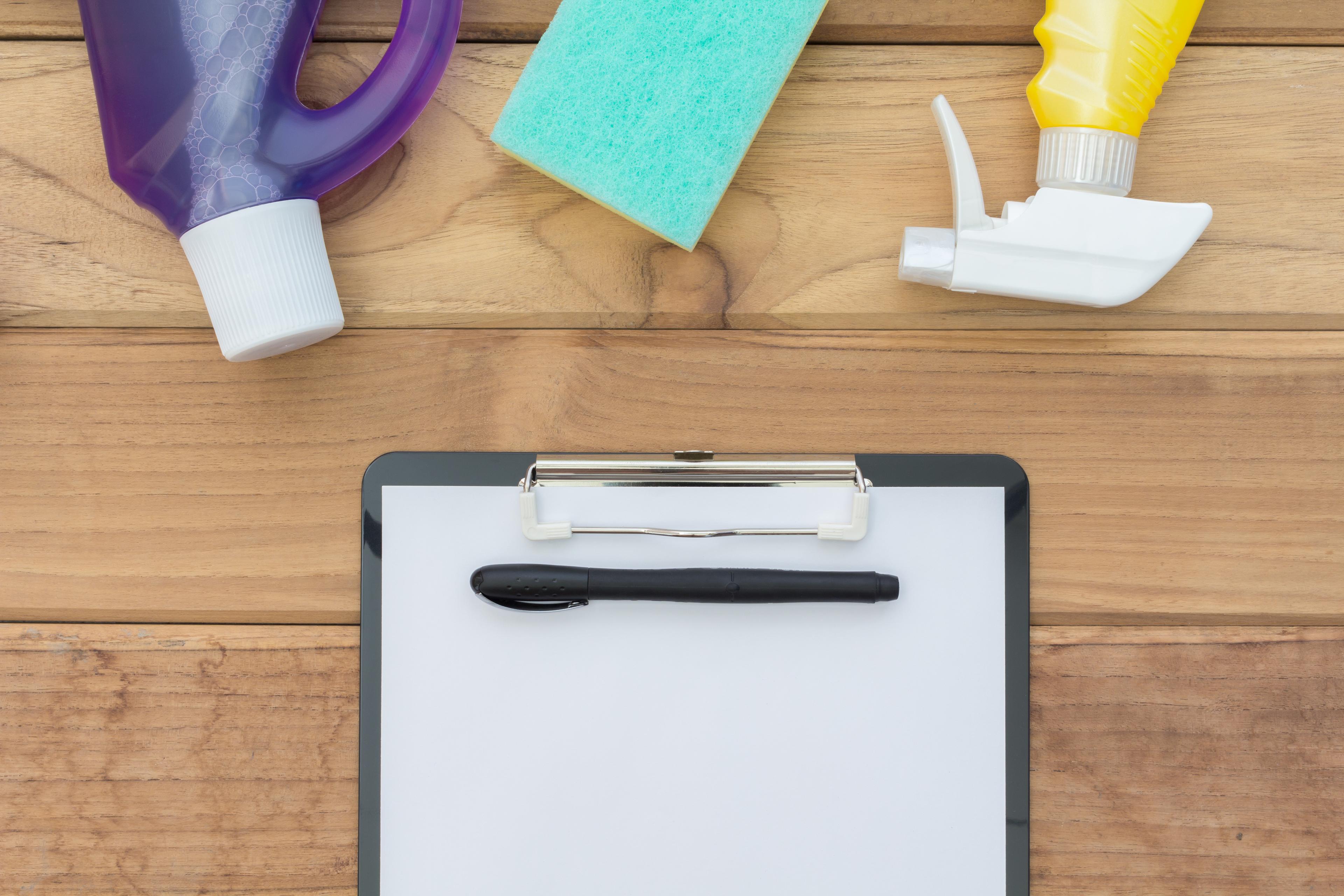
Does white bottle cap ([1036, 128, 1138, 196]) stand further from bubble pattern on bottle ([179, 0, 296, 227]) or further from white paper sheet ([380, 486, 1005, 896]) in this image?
bubble pattern on bottle ([179, 0, 296, 227])

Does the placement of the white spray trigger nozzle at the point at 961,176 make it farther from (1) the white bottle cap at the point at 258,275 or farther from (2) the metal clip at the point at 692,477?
(1) the white bottle cap at the point at 258,275

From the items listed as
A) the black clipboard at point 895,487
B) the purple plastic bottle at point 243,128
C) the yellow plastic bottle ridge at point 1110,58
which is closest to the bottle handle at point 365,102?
the purple plastic bottle at point 243,128

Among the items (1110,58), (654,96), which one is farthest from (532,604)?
(1110,58)

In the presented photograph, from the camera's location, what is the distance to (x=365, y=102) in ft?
1.07

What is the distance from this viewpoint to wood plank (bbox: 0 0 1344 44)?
349 mm

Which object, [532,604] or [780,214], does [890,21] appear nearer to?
[780,214]

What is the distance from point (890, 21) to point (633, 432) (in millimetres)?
Answer: 216

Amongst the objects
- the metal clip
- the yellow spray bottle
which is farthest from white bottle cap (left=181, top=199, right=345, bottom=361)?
the yellow spray bottle

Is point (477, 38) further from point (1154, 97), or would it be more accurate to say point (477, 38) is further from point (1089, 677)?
point (1089, 677)

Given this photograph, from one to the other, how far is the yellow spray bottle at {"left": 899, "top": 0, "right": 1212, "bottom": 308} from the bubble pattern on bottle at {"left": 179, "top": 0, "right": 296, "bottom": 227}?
0.27m

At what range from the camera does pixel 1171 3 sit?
323mm

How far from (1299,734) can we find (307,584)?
46 centimetres

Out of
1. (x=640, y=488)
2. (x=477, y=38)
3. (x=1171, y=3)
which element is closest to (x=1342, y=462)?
(x=1171, y=3)

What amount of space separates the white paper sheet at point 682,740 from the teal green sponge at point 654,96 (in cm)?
14
